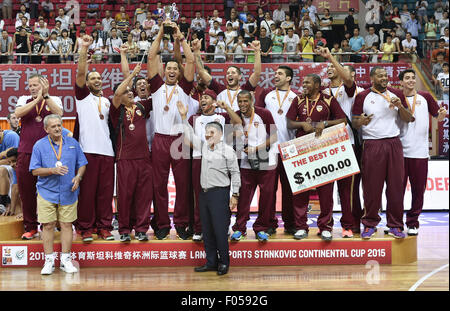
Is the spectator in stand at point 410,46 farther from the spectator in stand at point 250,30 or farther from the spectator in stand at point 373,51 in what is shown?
the spectator in stand at point 250,30

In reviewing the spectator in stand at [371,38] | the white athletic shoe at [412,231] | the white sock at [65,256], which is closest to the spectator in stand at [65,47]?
the spectator in stand at [371,38]

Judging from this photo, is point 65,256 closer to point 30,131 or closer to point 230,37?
point 30,131

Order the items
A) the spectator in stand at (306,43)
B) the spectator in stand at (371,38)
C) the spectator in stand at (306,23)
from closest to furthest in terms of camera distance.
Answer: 1. the spectator in stand at (306,43)
2. the spectator in stand at (371,38)
3. the spectator in stand at (306,23)

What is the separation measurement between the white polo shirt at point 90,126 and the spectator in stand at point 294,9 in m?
10.2

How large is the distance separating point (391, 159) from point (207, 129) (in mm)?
2142

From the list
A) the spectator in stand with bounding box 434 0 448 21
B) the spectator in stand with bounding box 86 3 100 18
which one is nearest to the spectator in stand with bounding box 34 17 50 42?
the spectator in stand with bounding box 86 3 100 18

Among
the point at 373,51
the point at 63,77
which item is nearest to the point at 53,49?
the point at 63,77

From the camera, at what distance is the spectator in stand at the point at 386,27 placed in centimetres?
1524

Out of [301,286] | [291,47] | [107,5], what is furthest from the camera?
[107,5]

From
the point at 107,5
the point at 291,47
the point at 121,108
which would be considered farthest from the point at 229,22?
the point at 121,108

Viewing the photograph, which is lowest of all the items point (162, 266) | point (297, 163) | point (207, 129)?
point (162, 266)

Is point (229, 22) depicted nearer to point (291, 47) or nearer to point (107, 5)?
point (291, 47)

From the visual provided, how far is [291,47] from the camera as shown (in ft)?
46.9

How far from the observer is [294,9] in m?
15.9
